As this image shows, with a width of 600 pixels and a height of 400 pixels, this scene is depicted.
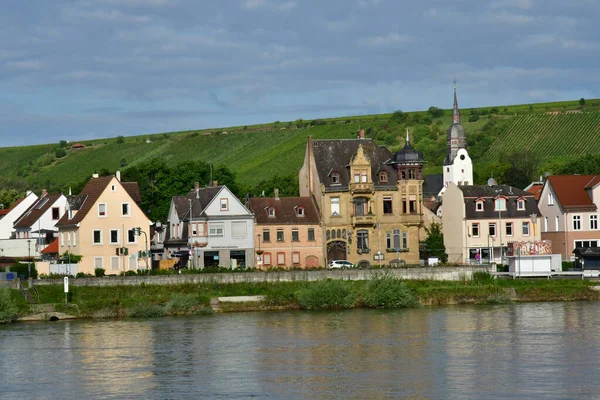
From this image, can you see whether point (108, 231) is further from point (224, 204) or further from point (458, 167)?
point (458, 167)

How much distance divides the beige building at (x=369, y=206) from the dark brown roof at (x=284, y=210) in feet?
2.85

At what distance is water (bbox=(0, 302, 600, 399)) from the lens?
4769cm

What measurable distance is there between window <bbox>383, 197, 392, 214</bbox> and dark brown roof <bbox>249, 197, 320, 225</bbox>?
5.82m

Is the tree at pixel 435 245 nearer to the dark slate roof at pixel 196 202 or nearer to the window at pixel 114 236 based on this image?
the dark slate roof at pixel 196 202

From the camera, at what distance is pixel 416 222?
100688 mm

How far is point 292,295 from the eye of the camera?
264 feet

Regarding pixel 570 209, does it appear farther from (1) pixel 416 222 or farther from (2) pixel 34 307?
(2) pixel 34 307

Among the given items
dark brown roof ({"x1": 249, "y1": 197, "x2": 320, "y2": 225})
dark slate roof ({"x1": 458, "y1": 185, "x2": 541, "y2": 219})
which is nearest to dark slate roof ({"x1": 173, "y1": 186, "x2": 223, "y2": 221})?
dark brown roof ({"x1": 249, "y1": 197, "x2": 320, "y2": 225})

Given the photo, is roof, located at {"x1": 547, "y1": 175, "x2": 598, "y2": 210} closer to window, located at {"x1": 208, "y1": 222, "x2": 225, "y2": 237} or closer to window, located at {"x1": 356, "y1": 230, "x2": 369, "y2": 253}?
window, located at {"x1": 356, "y1": 230, "x2": 369, "y2": 253}

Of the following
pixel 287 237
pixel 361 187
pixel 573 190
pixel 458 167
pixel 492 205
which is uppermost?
pixel 458 167

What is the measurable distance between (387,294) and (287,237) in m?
22.1

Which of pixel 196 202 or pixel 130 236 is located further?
pixel 196 202

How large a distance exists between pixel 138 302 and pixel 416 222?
103 ft

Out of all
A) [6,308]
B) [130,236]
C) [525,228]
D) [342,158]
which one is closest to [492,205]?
[525,228]
